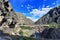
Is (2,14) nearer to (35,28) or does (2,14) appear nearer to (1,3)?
(1,3)

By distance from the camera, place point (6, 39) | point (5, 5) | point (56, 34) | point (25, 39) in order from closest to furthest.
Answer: point (6, 39) < point (25, 39) < point (56, 34) < point (5, 5)

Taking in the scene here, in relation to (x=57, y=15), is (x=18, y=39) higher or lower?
lower

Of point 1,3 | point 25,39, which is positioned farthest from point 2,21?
point 25,39

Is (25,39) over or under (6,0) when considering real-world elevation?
under

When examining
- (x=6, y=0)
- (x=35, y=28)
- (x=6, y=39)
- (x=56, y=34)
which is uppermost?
(x=6, y=0)

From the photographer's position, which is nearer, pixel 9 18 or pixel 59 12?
pixel 9 18

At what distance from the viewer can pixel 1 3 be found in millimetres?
26062

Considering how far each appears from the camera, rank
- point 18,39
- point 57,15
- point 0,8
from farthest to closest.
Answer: point 57,15, point 0,8, point 18,39

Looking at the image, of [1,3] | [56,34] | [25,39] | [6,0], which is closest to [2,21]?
[1,3]

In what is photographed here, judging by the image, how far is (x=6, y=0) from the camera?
2811cm

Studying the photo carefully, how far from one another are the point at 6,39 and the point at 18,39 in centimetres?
98

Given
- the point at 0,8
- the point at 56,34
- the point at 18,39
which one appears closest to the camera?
the point at 18,39

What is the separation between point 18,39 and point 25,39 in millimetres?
909

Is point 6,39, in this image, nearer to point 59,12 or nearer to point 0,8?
point 0,8
